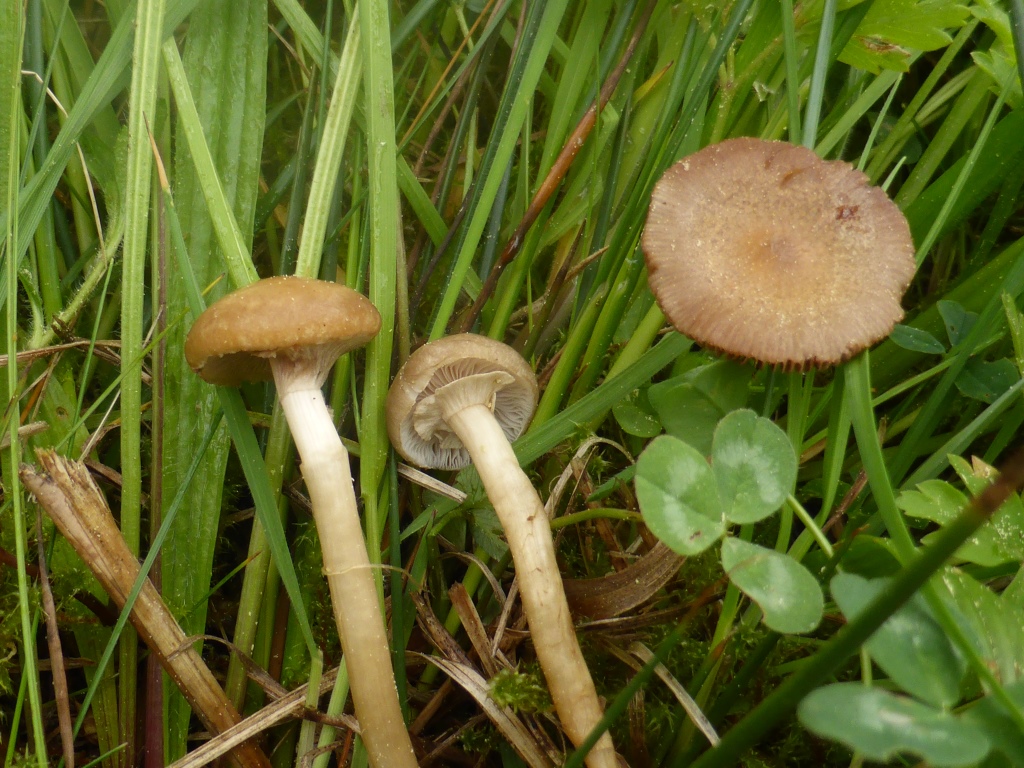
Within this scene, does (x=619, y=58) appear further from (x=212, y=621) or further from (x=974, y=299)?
(x=212, y=621)

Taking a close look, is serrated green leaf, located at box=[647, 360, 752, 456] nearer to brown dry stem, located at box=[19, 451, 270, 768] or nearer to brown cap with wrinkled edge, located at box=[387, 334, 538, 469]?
brown cap with wrinkled edge, located at box=[387, 334, 538, 469]

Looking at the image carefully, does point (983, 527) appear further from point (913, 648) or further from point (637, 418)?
point (637, 418)

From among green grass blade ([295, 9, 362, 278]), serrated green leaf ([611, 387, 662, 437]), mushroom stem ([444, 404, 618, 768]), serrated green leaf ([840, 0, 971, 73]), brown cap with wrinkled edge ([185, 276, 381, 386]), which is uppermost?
serrated green leaf ([840, 0, 971, 73])

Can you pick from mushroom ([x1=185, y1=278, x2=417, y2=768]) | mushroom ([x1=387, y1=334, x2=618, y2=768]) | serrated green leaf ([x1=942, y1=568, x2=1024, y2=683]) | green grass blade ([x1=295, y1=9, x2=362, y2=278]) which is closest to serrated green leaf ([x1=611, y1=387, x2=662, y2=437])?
mushroom ([x1=387, y1=334, x2=618, y2=768])

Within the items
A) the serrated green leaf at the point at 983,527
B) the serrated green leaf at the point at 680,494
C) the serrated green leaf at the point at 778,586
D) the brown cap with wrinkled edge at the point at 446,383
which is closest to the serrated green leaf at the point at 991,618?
the serrated green leaf at the point at 983,527

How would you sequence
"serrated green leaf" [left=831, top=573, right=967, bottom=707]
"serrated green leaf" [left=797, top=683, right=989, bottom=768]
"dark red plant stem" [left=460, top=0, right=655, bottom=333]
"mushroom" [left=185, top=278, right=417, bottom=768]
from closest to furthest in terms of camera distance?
"serrated green leaf" [left=797, top=683, right=989, bottom=768] < "serrated green leaf" [left=831, top=573, right=967, bottom=707] < "mushroom" [left=185, top=278, right=417, bottom=768] < "dark red plant stem" [left=460, top=0, right=655, bottom=333]

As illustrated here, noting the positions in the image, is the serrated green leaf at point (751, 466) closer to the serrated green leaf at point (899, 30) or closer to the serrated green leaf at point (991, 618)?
the serrated green leaf at point (991, 618)
